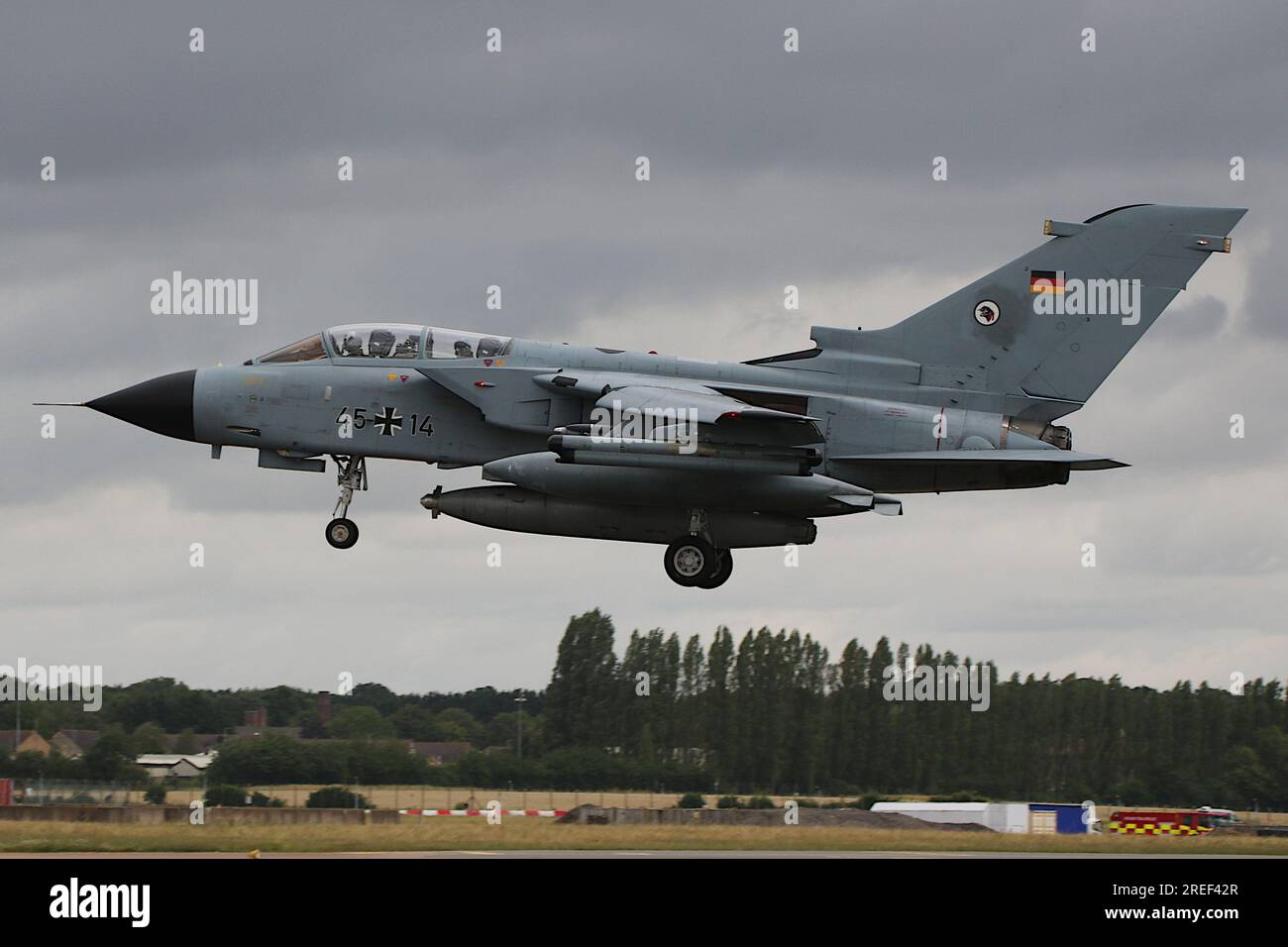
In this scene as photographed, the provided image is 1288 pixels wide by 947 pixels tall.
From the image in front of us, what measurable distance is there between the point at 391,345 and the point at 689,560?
5200 millimetres

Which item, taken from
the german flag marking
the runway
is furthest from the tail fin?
the runway

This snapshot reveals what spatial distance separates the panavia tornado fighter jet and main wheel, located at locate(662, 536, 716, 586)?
0.02 metres

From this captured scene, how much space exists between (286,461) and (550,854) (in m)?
7.66

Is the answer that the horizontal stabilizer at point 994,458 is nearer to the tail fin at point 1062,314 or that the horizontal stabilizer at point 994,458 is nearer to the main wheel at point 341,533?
the tail fin at point 1062,314

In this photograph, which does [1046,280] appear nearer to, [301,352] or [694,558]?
[694,558]

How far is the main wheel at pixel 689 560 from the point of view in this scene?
26094mm

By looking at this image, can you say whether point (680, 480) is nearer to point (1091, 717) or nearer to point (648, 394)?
point (648, 394)

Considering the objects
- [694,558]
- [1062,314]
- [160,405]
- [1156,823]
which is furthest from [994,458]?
[160,405]

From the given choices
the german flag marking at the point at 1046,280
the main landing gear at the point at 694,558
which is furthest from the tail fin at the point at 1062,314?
the main landing gear at the point at 694,558

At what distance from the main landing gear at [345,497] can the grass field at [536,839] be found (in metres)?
4.19

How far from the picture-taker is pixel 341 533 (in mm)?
26625

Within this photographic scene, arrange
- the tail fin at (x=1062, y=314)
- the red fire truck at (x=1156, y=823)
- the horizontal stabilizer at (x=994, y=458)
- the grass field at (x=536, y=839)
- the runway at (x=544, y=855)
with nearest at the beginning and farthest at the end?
the runway at (x=544, y=855)
the grass field at (x=536, y=839)
the horizontal stabilizer at (x=994, y=458)
the tail fin at (x=1062, y=314)
the red fire truck at (x=1156, y=823)
